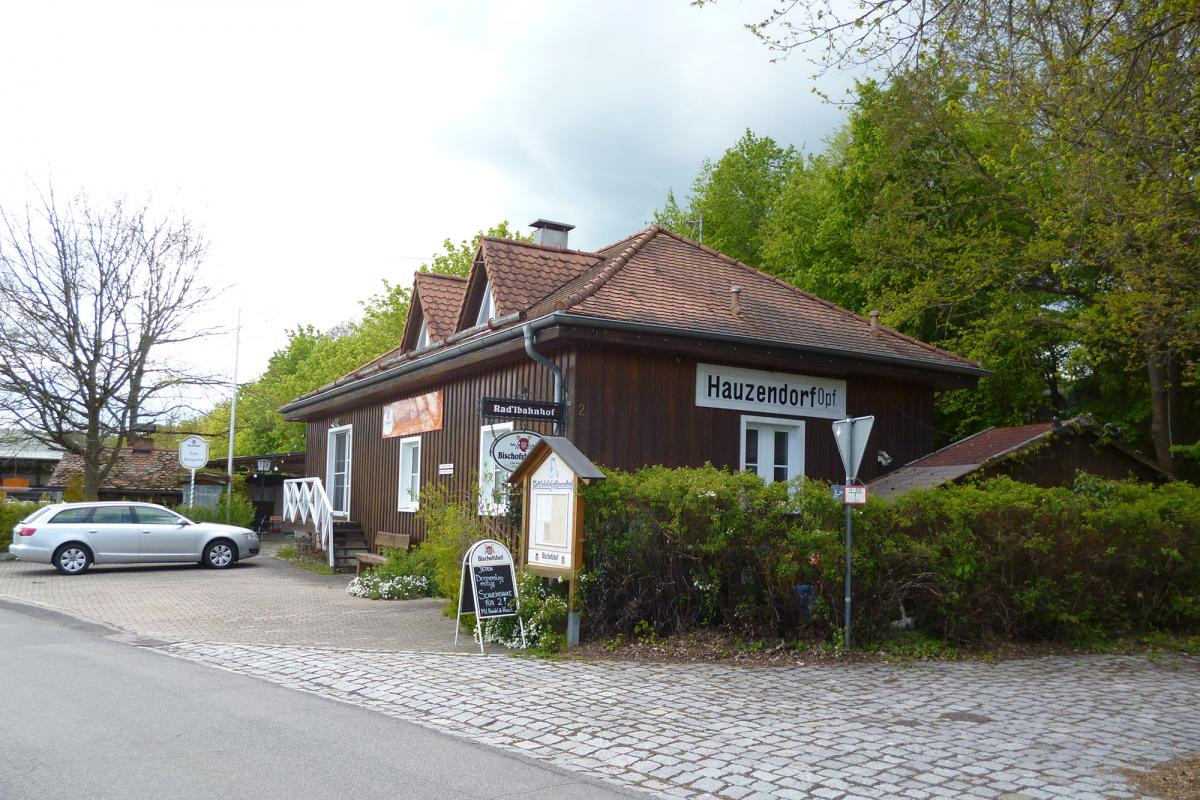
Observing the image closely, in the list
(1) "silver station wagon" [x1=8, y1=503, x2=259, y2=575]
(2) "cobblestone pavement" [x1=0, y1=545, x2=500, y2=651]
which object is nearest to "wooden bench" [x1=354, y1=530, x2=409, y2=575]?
(2) "cobblestone pavement" [x1=0, y1=545, x2=500, y2=651]

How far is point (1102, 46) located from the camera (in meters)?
9.24

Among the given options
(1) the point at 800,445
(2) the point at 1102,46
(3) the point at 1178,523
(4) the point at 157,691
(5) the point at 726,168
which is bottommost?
(4) the point at 157,691

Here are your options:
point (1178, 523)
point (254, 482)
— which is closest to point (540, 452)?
point (1178, 523)

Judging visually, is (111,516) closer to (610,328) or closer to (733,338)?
(610,328)

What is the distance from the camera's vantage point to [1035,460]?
14.8m

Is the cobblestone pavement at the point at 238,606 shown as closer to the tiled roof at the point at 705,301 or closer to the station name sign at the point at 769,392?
the tiled roof at the point at 705,301

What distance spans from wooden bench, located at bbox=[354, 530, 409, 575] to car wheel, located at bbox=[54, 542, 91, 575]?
5115 millimetres

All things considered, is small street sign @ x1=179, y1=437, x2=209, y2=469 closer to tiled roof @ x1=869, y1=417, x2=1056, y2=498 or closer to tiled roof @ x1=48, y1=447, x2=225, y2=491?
tiled roof @ x1=48, y1=447, x2=225, y2=491

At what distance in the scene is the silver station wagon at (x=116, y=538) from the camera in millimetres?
19250

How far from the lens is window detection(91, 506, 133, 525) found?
64.7 ft

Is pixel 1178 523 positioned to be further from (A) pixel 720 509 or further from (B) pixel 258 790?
(B) pixel 258 790

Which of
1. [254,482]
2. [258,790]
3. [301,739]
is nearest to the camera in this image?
[258,790]

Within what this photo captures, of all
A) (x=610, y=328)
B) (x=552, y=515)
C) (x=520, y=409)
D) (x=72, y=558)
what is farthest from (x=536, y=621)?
(x=72, y=558)

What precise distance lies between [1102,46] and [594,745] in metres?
7.65
